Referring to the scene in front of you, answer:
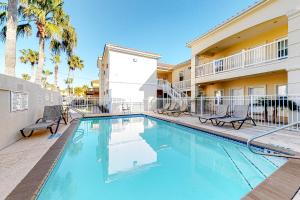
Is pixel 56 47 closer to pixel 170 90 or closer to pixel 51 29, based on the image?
pixel 51 29

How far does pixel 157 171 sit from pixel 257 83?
11.6m

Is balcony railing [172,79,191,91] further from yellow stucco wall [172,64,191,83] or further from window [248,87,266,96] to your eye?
window [248,87,266,96]

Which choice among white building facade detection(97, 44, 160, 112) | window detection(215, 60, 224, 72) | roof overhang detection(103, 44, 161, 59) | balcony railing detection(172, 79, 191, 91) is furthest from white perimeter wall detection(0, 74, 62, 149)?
balcony railing detection(172, 79, 191, 91)

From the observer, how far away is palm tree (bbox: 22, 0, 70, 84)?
9930 millimetres

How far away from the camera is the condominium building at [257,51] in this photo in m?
7.48

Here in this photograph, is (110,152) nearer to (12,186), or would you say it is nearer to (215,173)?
(12,186)

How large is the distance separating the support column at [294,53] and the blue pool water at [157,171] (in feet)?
14.6

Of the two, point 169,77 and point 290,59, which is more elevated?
point 169,77

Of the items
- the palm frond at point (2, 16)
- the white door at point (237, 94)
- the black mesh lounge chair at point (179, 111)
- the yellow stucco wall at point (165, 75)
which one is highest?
the palm frond at point (2, 16)

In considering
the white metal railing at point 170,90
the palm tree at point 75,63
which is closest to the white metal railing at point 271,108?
the white metal railing at point 170,90

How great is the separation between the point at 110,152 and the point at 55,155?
2.00 meters

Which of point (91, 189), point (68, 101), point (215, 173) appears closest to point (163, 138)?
point (215, 173)

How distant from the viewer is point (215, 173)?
161 inches

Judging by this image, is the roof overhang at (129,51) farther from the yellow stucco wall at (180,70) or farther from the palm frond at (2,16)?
the palm frond at (2,16)
